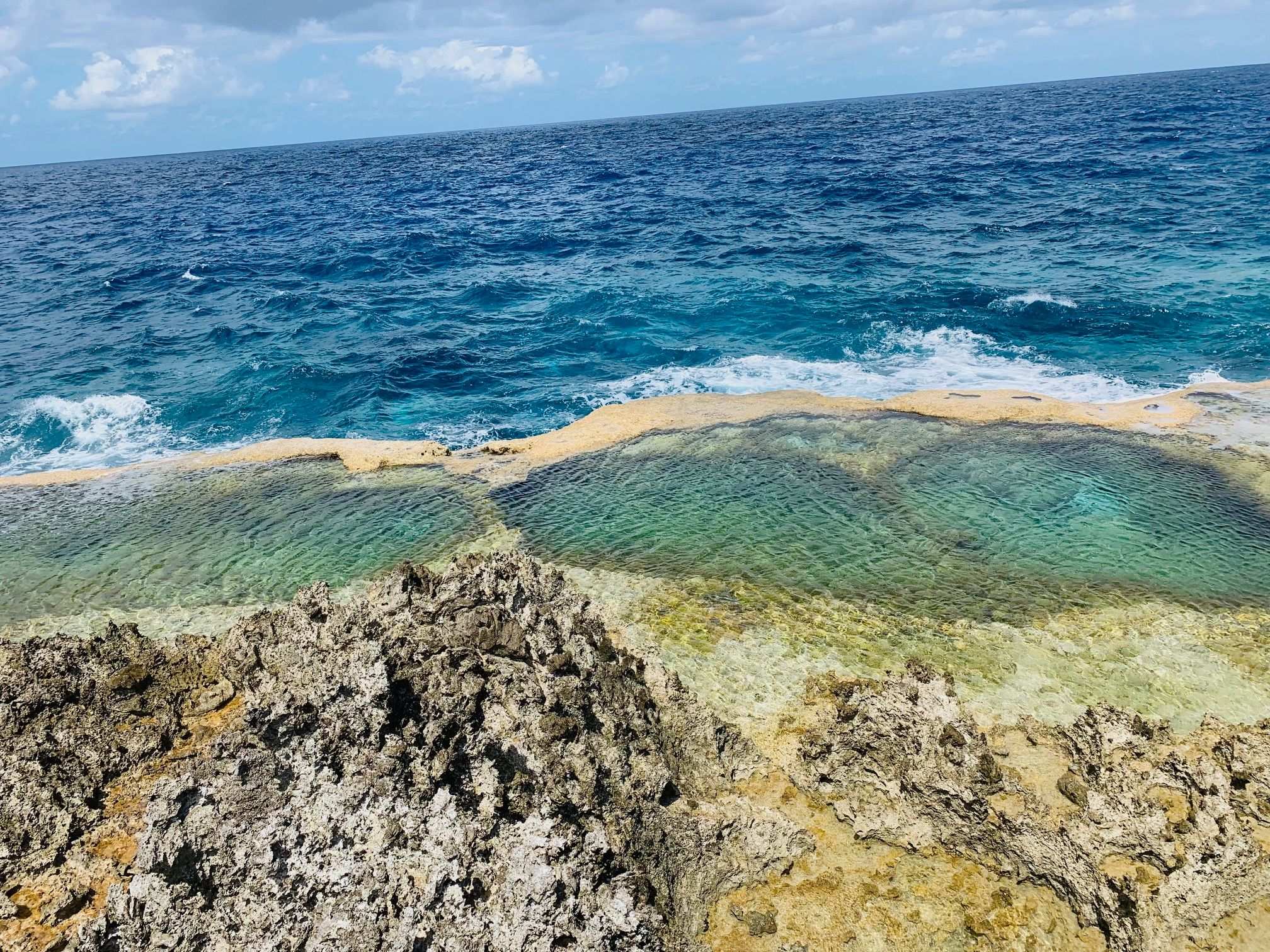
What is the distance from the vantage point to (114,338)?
3597 cm

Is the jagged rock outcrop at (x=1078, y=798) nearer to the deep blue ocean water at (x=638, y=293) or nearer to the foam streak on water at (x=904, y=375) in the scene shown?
the foam streak on water at (x=904, y=375)

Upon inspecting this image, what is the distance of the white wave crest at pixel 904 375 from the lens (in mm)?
24500

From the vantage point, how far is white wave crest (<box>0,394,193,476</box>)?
79.2ft

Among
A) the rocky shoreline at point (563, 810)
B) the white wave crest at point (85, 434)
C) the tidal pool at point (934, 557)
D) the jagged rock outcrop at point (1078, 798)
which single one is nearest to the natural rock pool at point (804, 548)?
the tidal pool at point (934, 557)

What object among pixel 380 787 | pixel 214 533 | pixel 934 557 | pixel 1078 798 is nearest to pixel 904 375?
pixel 934 557

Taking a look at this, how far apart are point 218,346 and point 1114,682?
1406 inches

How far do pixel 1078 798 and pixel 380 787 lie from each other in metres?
8.07

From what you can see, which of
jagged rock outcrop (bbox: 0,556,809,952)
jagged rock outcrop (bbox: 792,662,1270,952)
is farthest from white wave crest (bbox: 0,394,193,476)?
jagged rock outcrop (bbox: 792,662,1270,952)

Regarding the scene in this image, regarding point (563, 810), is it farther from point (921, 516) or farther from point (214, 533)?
point (214, 533)

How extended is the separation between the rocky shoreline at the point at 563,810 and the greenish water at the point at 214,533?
13.4 ft

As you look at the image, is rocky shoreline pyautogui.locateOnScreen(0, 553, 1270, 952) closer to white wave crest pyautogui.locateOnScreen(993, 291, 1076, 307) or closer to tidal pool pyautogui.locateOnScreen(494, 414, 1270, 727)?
tidal pool pyautogui.locateOnScreen(494, 414, 1270, 727)

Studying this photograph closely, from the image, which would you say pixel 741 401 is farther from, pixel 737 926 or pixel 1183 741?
pixel 737 926

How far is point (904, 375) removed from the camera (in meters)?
26.3

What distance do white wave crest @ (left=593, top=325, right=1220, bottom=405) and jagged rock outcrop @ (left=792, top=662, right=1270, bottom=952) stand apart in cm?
1562
